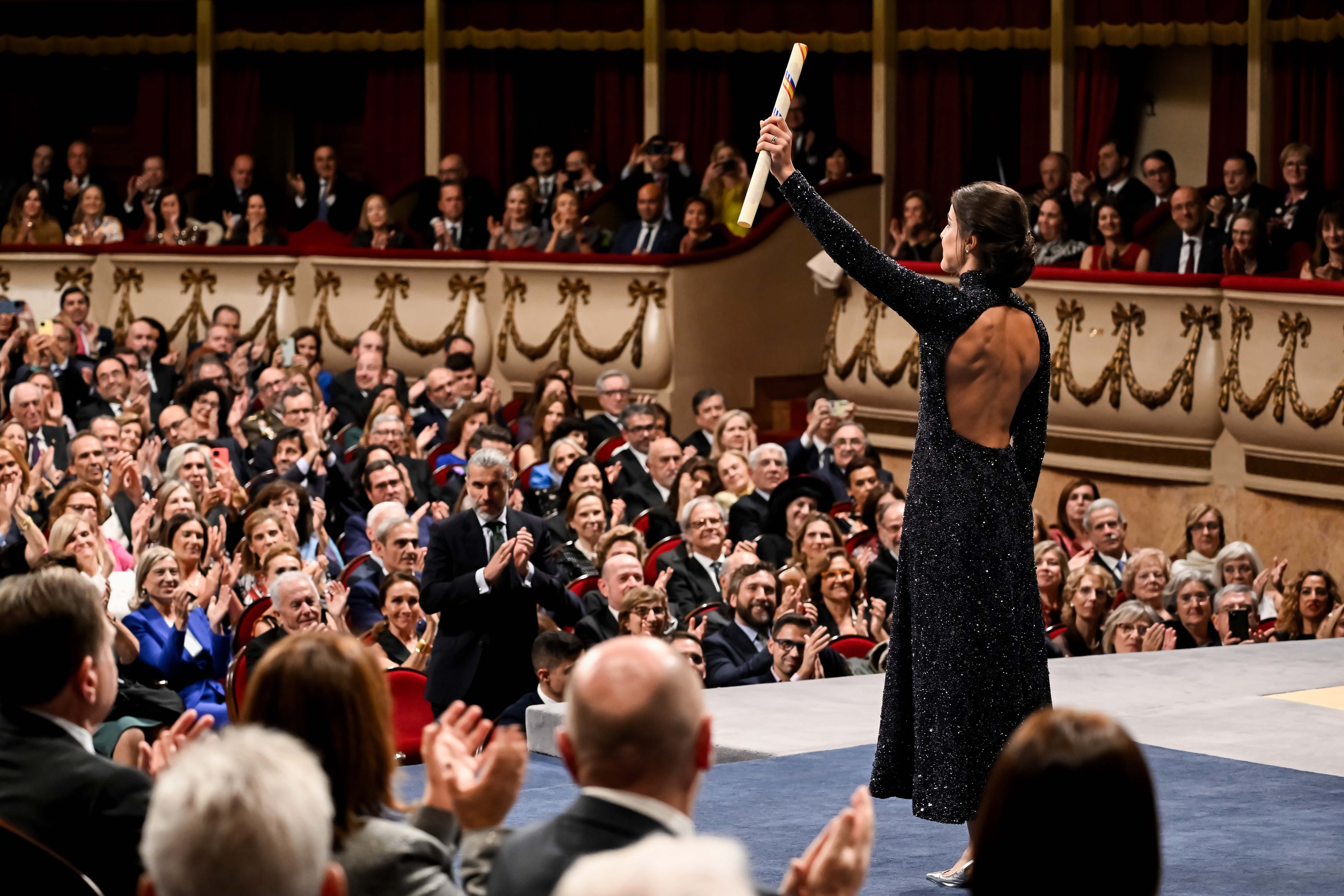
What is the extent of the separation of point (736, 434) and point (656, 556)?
1696 millimetres

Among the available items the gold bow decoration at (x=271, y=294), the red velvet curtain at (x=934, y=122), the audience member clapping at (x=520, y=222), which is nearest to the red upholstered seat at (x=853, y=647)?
the audience member clapping at (x=520, y=222)

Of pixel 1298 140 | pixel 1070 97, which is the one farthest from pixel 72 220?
pixel 1298 140

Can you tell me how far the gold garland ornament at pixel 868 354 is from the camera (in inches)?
436

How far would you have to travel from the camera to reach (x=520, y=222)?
1232cm

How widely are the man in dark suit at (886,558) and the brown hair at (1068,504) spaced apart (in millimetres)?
1036

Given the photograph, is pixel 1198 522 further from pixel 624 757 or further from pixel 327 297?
pixel 624 757

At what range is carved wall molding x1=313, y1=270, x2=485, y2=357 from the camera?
40.6 ft

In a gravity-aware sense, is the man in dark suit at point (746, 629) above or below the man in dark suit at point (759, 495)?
below

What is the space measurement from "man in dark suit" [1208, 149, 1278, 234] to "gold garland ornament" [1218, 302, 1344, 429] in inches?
22.3

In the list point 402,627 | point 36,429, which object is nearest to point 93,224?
point 36,429

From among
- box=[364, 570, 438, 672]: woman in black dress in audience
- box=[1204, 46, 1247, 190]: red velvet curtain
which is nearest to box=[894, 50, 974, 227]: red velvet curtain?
box=[1204, 46, 1247, 190]: red velvet curtain

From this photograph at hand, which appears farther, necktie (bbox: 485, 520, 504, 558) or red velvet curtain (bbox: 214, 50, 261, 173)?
red velvet curtain (bbox: 214, 50, 261, 173)

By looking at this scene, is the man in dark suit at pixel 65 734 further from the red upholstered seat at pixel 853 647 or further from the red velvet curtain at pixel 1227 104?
the red velvet curtain at pixel 1227 104

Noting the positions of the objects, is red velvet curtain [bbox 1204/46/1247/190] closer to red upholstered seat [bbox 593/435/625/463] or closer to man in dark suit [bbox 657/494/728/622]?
red upholstered seat [bbox 593/435/625/463]
